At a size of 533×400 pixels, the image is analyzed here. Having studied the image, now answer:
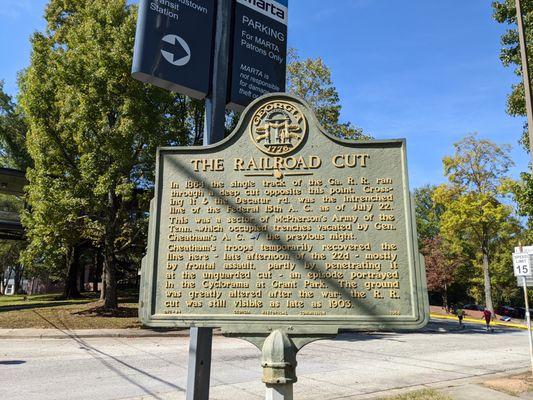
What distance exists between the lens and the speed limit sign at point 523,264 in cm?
991

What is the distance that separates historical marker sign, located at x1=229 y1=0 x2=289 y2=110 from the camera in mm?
5996

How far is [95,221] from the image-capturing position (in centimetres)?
1948

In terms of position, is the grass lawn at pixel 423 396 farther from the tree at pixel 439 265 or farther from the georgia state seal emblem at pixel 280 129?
the tree at pixel 439 265

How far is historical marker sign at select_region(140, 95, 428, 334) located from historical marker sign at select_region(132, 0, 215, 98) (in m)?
1.53

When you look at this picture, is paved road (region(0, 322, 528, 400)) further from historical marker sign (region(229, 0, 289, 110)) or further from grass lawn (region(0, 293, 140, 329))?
historical marker sign (region(229, 0, 289, 110))

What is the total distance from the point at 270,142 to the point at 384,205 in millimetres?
1217

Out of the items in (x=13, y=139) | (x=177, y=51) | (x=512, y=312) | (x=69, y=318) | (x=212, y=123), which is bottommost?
(x=512, y=312)

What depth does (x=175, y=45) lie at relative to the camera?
5488 mm

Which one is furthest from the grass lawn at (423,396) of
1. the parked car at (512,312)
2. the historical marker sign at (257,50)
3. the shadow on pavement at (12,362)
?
the parked car at (512,312)

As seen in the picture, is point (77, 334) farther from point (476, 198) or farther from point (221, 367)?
point (476, 198)

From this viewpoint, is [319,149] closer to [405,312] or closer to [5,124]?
[405,312]

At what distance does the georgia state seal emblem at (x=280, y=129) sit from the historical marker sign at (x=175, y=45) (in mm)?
1772

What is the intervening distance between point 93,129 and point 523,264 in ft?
51.6

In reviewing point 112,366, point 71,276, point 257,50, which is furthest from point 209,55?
point 71,276
